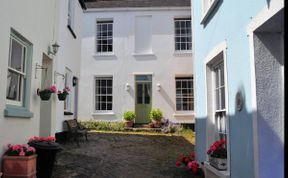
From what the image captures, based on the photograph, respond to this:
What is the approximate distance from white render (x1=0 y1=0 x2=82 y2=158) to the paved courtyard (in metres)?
1.05

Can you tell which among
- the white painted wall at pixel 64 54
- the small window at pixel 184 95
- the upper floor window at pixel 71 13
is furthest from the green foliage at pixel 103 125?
the upper floor window at pixel 71 13

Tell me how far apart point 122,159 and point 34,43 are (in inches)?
152

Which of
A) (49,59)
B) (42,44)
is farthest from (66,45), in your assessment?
(42,44)

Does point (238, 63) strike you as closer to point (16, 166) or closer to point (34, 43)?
point (16, 166)

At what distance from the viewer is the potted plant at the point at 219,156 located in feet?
16.9

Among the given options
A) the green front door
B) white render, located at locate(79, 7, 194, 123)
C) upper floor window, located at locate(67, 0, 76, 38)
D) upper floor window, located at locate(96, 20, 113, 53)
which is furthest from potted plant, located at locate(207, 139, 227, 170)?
upper floor window, located at locate(96, 20, 113, 53)

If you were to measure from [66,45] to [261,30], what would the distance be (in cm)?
782

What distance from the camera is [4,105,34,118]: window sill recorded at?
5145mm

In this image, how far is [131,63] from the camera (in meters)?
17.2

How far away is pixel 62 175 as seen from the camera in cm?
632

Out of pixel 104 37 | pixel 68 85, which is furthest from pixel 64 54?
pixel 104 37

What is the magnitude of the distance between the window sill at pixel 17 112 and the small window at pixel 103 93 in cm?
1098

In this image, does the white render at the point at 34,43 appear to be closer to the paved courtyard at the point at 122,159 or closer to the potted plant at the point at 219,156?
the paved courtyard at the point at 122,159

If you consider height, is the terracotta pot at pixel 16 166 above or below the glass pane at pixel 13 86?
below
